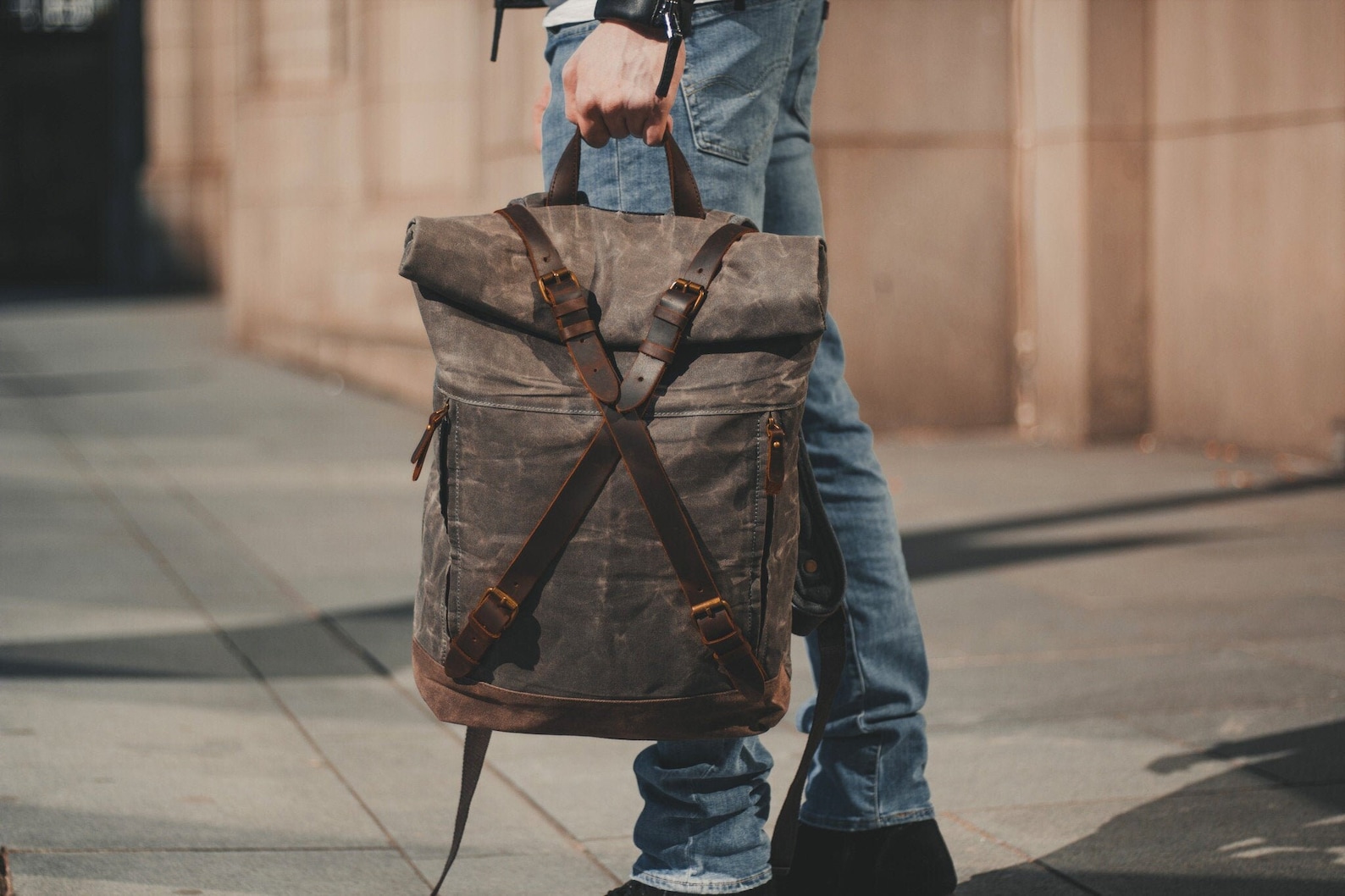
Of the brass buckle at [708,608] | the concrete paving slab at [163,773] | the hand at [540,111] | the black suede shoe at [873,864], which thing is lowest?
the concrete paving slab at [163,773]

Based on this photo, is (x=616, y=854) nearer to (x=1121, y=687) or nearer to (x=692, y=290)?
(x=692, y=290)

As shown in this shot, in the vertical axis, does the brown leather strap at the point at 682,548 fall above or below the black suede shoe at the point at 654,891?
above

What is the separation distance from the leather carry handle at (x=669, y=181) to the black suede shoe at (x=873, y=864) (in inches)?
36.7

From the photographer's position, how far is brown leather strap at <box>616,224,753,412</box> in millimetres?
1939

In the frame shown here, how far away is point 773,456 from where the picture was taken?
1.98m

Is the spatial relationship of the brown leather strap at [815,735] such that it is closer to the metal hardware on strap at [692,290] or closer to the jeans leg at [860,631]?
the jeans leg at [860,631]

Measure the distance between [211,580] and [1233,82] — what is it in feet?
16.3

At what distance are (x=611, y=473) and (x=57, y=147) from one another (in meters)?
25.1

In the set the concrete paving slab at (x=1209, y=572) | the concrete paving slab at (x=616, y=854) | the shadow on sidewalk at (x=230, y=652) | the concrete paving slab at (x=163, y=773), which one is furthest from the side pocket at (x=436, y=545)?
the concrete paving slab at (x=1209, y=572)

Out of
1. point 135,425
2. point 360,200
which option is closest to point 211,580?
point 135,425

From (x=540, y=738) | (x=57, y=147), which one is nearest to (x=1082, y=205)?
(x=540, y=738)

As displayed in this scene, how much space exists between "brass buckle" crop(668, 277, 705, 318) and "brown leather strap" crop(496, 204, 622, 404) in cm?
11

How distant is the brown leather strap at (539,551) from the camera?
6.39 feet

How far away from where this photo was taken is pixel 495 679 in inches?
78.8
